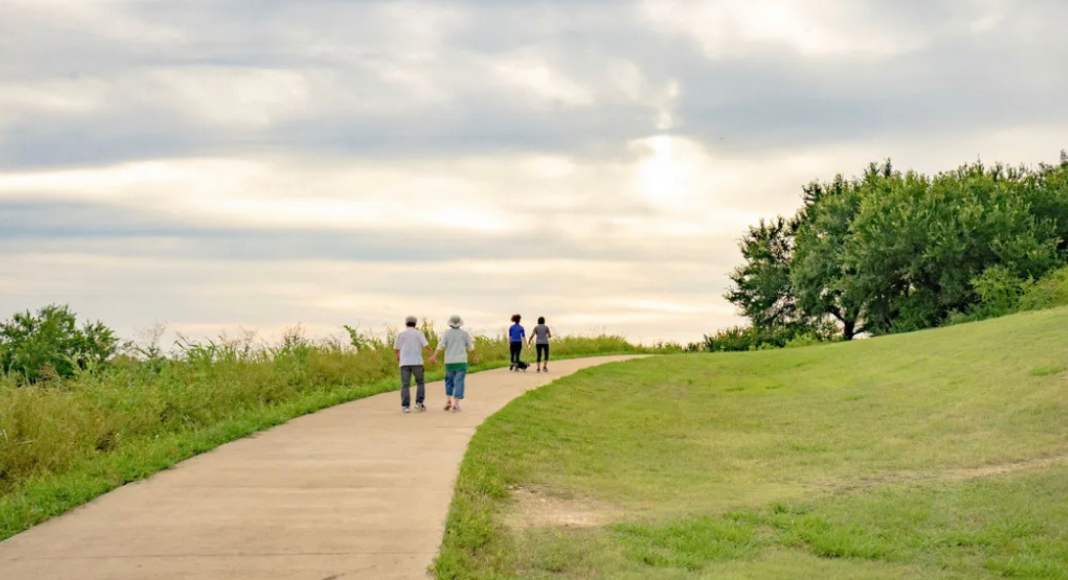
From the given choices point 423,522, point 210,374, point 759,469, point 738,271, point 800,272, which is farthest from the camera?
point 738,271

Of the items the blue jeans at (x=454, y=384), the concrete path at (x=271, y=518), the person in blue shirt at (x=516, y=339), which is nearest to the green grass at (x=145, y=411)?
the concrete path at (x=271, y=518)

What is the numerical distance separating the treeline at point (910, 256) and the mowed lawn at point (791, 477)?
21662mm

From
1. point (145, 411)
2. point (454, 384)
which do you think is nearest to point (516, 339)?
point (454, 384)

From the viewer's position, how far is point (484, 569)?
8406mm

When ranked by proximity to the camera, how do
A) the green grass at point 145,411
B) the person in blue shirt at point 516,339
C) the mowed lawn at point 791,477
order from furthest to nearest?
the person in blue shirt at point 516,339
the green grass at point 145,411
the mowed lawn at point 791,477

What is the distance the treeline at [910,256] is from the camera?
47353 millimetres

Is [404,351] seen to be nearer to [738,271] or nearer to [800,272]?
[800,272]

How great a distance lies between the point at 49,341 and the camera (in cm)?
3353

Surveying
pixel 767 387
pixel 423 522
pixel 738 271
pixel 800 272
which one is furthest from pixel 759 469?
pixel 738 271

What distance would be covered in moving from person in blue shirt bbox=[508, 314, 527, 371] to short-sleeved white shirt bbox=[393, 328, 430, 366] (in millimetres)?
10295

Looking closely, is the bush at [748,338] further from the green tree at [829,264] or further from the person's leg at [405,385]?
the person's leg at [405,385]

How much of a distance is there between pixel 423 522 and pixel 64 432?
6.44 m

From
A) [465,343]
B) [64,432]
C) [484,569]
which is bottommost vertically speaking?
[484,569]

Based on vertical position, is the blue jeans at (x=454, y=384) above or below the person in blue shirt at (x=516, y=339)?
below
